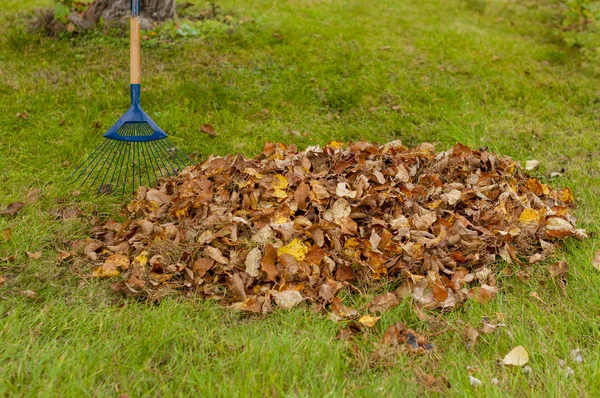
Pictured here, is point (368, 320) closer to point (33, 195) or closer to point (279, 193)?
point (279, 193)

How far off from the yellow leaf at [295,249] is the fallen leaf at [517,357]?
96 centimetres

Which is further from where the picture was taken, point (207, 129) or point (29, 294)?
point (207, 129)

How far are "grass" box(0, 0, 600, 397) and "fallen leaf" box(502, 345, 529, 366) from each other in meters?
0.03

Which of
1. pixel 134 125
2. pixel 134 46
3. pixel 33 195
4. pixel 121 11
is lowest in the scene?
pixel 33 195

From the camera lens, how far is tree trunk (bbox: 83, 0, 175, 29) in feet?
17.9

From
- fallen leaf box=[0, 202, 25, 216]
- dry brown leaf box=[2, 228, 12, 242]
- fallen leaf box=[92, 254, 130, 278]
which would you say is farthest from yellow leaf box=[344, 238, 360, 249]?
fallen leaf box=[0, 202, 25, 216]

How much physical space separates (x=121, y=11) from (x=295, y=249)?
13.2 feet

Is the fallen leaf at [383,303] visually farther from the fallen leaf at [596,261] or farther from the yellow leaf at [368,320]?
the fallen leaf at [596,261]

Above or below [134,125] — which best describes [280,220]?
below

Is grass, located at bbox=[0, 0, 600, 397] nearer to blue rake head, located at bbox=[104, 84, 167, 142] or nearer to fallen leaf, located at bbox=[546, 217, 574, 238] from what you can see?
fallen leaf, located at bbox=[546, 217, 574, 238]

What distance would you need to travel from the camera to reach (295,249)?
254 centimetres

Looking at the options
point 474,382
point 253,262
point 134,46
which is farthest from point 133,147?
point 474,382

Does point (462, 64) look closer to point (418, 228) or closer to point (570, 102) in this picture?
point (570, 102)

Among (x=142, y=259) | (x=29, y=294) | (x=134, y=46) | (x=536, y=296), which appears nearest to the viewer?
(x=29, y=294)
